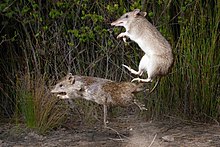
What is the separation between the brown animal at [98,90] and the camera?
5113mm

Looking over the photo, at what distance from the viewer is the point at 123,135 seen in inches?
256

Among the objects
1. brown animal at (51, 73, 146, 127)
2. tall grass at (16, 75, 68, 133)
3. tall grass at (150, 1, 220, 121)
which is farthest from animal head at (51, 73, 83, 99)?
tall grass at (150, 1, 220, 121)

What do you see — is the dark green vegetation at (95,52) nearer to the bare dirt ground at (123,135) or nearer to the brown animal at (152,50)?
the bare dirt ground at (123,135)

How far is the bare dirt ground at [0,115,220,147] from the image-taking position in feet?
20.2

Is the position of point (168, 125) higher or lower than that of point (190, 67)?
lower

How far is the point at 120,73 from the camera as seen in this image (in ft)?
26.3

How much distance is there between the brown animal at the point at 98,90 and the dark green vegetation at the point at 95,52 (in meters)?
1.64

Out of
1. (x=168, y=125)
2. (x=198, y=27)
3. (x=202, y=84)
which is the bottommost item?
(x=168, y=125)

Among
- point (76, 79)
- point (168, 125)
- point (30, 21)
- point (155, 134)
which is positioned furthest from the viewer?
point (30, 21)

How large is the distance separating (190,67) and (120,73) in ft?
3.94

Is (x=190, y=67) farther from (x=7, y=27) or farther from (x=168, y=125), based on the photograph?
(x=7, y=27)

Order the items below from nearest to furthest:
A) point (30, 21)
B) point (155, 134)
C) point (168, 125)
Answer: point (155, 134), point (168, 125), point (30, 21)

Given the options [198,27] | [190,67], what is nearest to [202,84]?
[190,67]

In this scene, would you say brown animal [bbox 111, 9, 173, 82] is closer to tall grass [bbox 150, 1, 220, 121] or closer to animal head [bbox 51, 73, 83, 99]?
animal head [bbox 51, 73, 83, 99]
